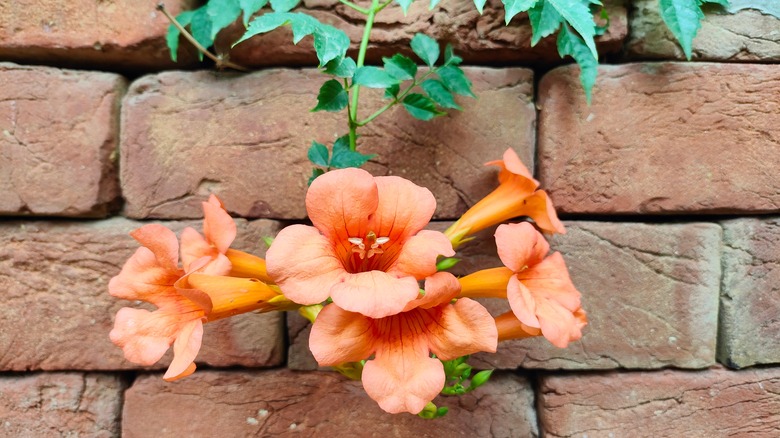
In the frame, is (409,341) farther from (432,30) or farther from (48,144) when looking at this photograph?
(48,144)

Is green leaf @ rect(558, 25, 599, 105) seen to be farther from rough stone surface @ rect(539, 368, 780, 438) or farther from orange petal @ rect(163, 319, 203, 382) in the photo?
orange petal @ rect(163, 319, 203, 382)

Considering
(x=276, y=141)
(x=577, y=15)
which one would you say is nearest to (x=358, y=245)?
(x=276, y=141)

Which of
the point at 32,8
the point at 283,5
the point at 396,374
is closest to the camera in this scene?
the point at 396,374

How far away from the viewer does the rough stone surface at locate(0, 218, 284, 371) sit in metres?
1.54

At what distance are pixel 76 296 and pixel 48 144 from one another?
0.51 meters

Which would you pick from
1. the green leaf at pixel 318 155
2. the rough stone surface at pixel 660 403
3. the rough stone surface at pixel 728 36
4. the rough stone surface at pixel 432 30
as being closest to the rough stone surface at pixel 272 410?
the rough stone surface at pixel 660 403

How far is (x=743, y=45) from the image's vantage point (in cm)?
152

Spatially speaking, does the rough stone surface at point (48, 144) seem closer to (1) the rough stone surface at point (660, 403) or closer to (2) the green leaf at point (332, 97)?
(2) the green leaf at point (332, 97)

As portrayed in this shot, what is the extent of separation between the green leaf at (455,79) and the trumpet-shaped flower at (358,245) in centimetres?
51

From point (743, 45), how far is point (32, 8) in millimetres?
2327

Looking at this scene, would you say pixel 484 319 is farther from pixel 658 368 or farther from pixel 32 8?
pixel 32 8

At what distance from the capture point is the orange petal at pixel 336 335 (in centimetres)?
92

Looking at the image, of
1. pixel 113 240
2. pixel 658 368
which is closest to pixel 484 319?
pixel 658 368

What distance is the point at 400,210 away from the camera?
0.99 m
